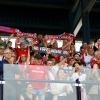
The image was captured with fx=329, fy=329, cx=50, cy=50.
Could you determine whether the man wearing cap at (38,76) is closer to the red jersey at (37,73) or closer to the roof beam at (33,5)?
the red jersey at (37,73)

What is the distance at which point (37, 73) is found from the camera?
22.2 ft

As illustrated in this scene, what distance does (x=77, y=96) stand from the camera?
6.77 m

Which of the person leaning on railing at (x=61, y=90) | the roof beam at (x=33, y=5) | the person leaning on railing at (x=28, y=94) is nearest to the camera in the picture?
the person leaning on railing at (x=28, y=94)

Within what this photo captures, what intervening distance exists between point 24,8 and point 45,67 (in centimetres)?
1254

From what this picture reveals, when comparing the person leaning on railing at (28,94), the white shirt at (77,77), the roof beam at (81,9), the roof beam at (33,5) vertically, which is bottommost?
the person leaning on railing at (28,94)

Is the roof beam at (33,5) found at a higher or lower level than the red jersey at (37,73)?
higher

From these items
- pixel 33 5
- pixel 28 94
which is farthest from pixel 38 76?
pixel 33 5

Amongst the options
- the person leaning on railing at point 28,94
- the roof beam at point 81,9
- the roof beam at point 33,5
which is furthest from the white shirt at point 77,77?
the roof beam at point 33,5

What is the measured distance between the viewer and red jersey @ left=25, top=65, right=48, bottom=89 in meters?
6.70

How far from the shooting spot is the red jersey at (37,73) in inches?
264

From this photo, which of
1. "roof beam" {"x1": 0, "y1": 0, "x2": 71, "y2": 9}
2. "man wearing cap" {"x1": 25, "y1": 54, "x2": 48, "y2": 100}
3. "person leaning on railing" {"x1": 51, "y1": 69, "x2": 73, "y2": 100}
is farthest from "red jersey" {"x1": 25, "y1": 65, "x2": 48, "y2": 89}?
"roof beam" {"x1": 0, "y1": 0, "x2": 71, "y2": 9}

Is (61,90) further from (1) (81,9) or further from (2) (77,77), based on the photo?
(1) (81,9)

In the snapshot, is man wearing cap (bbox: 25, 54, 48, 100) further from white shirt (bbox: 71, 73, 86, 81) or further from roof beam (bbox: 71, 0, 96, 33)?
roof beam (bbox: 71, 0, 96, 33)

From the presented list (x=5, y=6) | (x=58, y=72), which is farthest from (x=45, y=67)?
(x=5, y=6)
